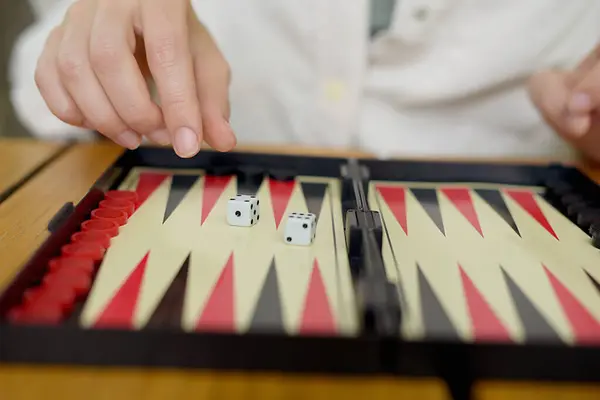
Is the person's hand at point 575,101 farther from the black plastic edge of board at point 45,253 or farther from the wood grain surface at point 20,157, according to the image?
the wood grain surface at point 20,157

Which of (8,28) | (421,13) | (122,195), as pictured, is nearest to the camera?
(122,195)

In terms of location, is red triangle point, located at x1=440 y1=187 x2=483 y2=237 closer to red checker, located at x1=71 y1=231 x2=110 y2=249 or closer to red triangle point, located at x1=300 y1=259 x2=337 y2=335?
red triangle point, located at x1=300 y1=259 x2=337 y2=335

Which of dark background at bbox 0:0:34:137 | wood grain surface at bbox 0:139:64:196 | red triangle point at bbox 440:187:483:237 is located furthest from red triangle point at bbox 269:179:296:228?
dark background at bbox 0:0:34:137

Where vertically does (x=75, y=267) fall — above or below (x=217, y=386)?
above

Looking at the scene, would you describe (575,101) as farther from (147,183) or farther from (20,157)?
(20,157)

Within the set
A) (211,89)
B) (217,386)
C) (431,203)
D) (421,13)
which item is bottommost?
(217,386)

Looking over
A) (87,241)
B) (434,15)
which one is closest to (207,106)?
(87,241)

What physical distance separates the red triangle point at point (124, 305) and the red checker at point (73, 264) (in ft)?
0.13

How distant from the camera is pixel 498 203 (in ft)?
2.71

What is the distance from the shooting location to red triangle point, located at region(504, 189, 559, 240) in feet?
2.52

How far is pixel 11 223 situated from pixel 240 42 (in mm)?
658

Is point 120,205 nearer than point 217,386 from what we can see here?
No

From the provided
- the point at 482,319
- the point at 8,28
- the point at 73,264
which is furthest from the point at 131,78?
the point at 8,28

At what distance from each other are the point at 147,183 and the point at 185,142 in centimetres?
11
